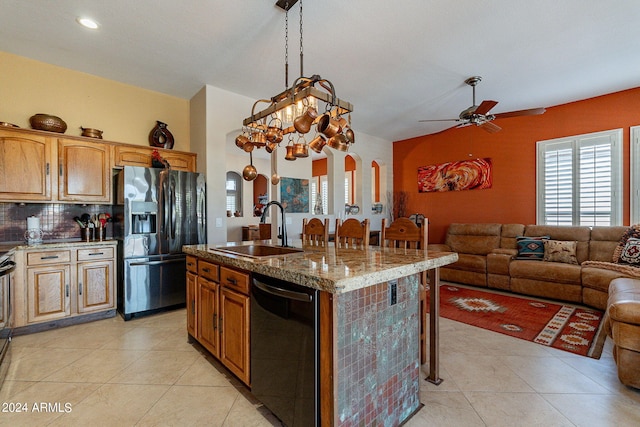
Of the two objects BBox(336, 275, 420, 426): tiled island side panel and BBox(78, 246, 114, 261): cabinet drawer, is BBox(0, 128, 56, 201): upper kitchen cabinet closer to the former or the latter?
BBox(78, 246, 114, 261): cabinet drawer

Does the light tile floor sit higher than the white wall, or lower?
lower

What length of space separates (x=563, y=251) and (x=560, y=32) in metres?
2.85

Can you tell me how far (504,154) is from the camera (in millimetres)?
5227

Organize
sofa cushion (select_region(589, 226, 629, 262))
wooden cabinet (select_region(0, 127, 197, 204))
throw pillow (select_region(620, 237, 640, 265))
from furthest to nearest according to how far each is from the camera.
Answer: sofa cushion (select_region(589, 226, 629, 262)) → throw pillow (select_region(620, 237, 640, 265)) → wooden cabinet (select_region(0, 127, 197, 204))

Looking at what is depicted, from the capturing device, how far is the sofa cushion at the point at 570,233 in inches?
162

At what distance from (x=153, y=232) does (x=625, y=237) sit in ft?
19.3

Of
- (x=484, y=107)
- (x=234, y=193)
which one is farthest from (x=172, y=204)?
(x=234, y=193)

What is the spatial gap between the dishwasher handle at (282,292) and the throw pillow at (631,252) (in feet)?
14.2

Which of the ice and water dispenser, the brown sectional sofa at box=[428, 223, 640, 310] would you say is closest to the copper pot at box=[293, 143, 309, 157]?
the ice and water dispenser

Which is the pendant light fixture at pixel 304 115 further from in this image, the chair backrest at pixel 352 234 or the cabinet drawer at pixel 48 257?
the cabinet drawer at pixel 48 257

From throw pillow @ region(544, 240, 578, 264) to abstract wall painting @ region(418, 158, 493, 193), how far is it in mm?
1535

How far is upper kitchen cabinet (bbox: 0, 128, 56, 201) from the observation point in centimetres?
297

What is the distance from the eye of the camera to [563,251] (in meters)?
4.13

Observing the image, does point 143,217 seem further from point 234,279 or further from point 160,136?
point 234,279
